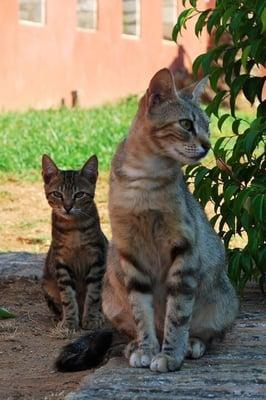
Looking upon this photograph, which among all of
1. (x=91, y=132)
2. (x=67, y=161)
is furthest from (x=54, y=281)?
(x=91, y=132)

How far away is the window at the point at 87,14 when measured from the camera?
18.7 m

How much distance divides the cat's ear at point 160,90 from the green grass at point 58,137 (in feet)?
24.3

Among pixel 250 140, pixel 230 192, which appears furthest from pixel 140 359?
pixel 250 140

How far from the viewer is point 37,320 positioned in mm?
6059

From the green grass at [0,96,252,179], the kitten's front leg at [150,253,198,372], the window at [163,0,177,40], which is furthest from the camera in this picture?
the window at [163,0,177,40]

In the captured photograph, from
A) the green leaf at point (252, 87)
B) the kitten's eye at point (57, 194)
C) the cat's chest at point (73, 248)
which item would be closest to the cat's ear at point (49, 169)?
the kitten's eye at point (57, 194)

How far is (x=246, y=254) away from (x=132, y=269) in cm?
142

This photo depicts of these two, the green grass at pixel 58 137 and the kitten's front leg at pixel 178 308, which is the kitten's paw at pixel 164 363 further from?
the green grass at pixel 58 137

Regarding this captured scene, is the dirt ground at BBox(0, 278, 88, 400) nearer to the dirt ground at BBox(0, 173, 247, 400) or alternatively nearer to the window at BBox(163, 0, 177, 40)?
the dirt ground at BBox(0, 173, 247, 400)

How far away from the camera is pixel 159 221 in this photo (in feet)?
13.6

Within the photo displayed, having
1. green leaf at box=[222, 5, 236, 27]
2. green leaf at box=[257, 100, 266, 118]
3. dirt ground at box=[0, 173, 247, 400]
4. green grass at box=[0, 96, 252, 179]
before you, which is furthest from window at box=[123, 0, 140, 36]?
green leaf at box=[222, 5, 236, 27]

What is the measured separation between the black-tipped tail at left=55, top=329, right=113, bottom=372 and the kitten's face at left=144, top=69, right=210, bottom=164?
0.98 meters

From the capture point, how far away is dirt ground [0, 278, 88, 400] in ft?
14.6

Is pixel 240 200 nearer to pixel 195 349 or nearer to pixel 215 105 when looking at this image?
pixel 215 105
